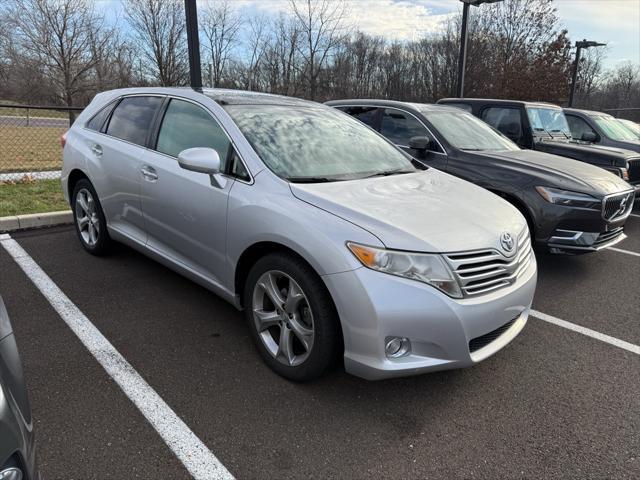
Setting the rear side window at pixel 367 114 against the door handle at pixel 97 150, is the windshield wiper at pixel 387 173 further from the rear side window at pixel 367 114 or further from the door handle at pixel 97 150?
the rear side window at pixel 367 114

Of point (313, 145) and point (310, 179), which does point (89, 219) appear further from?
point (310, 179)

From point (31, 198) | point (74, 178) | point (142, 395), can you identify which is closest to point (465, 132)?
point (74, 178)

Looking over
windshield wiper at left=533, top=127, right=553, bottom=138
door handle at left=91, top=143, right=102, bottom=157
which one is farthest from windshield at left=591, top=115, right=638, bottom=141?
door handle at left=91, top=143, right=102, bottom=157

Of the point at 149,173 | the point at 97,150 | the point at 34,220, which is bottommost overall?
the point at 34,220

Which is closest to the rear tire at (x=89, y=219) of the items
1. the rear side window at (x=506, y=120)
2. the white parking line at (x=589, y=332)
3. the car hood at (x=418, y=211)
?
the car hood at (x=418, y=211)

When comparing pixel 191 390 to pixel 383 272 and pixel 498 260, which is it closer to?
pixel 383 272

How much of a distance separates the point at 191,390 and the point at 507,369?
200 centimetres

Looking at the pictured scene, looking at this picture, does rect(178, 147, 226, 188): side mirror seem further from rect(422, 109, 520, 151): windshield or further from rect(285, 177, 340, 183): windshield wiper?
rect(422, 109, 520, 151): windshield

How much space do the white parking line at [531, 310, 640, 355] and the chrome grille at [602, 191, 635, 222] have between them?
1.45 meters

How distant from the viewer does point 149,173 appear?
3645 millimetres

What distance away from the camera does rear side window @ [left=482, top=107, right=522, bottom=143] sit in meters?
7.23

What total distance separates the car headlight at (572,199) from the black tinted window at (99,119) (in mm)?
4322

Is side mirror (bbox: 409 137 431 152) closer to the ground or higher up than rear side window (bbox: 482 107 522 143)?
closer to the ground

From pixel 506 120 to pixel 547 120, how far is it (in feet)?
3.03
